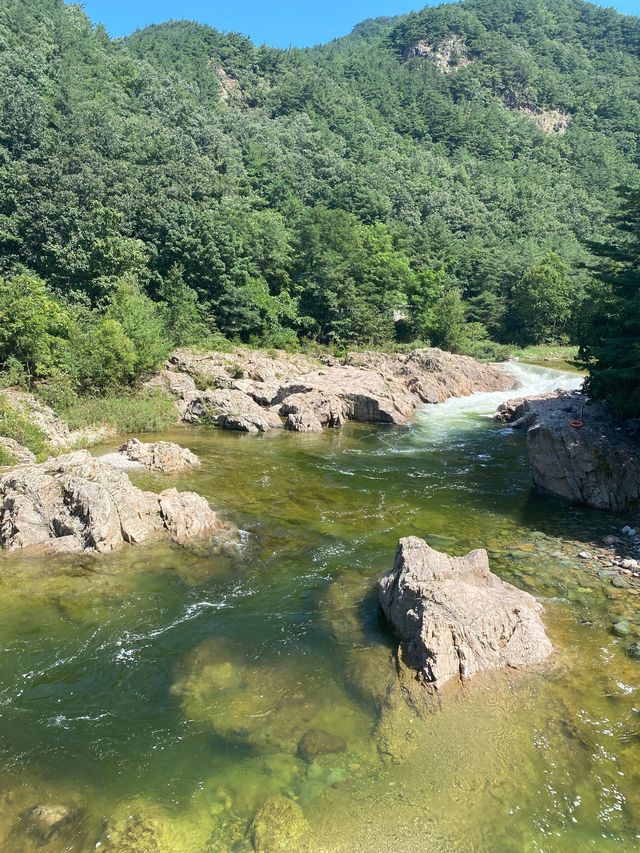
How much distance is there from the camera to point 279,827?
5.82 m

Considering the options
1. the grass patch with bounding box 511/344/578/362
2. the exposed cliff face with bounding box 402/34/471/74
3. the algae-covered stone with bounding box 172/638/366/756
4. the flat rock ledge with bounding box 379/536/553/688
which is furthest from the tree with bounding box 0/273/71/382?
the exposed cliff face with bounding box 402/34/471/74

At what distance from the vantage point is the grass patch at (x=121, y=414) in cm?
2440

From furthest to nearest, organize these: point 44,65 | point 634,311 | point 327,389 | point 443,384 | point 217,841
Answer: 1. point 44,65
2. point 443,384
3. point 327,389
4. point 634,311
5. point 217,841

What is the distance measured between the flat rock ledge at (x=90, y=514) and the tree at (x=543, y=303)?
59.3 meters

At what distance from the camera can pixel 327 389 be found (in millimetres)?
31328

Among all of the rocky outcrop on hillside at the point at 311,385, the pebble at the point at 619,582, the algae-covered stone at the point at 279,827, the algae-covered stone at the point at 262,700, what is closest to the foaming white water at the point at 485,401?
the rocky outcrop on hillside at the point at 311,385

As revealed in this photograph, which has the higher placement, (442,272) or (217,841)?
(442,272)

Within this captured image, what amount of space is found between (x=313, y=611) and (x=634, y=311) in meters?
13.5

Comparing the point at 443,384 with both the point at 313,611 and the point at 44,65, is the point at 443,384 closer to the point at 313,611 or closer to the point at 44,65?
the point at 313,611

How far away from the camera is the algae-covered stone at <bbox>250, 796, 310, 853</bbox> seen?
5617mm

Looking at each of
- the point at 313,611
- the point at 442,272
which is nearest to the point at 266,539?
the point at 313,611

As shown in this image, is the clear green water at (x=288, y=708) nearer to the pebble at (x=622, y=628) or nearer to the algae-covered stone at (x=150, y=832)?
the algae-covered stone at (x=150, y=832)

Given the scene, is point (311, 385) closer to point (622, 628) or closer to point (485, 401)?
point (485, 401)

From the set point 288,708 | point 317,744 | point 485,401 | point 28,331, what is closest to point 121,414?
point 28,331
